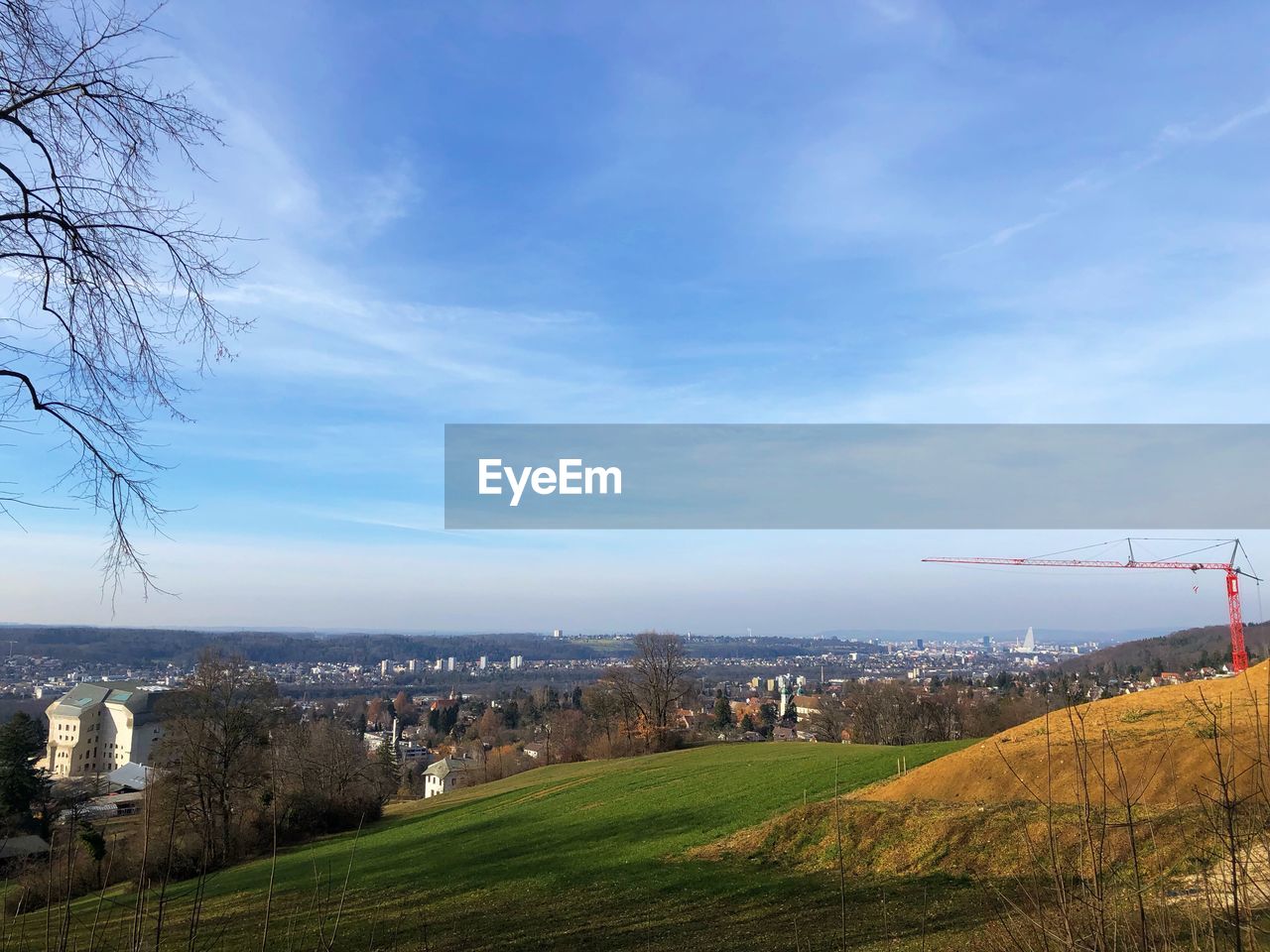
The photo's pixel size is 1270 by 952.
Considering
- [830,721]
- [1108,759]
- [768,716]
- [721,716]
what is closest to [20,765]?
[1108,759]

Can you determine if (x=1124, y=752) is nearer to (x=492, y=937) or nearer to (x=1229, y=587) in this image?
(x=492, y=937)

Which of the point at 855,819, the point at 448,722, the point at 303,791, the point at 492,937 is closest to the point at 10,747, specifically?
the point at 303,791

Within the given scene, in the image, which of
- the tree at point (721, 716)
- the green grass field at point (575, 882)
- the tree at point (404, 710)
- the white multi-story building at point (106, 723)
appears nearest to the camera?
the green grass field at point (575, 882)

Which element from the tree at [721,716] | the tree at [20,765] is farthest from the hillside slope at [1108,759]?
the tree at [721,716]

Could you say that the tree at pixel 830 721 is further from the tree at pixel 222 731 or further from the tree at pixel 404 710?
the tree at pixel 404 710

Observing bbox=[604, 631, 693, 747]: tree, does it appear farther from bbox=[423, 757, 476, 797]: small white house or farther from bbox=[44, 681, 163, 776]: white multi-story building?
bbox=[44, 681, 163, 776]: white multi-story building
